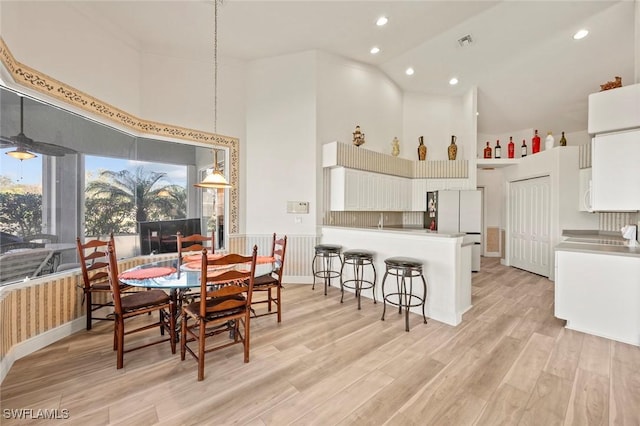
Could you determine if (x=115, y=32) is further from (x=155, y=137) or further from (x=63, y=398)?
(x=63, y=398)

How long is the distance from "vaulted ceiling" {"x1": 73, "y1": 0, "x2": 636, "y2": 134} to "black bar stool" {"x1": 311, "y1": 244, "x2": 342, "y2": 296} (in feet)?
11.6

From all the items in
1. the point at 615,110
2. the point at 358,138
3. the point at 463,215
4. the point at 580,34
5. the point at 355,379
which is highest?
the point at 580,34

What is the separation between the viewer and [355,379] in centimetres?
219

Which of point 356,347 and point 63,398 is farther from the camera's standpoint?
point 356,347

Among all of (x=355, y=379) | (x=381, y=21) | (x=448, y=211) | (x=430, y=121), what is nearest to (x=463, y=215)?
(x=448, y=211)

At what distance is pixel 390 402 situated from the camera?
1938mm

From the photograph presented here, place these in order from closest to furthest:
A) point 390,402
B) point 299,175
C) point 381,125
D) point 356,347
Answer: point 390,402 → point 356,347 → point 299,175 → point 381,125

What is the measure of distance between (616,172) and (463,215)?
9.33 ft

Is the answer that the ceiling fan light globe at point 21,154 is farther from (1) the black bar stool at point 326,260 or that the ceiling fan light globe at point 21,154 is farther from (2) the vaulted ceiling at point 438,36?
(1) the black bar stool at point 326,260

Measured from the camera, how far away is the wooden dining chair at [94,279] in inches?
121

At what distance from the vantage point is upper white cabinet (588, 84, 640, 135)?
2.97 m

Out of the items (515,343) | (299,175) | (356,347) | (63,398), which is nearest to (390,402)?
(356,347)

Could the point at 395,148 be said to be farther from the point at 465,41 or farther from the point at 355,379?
the point at 355,379

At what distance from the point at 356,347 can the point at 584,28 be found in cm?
599
